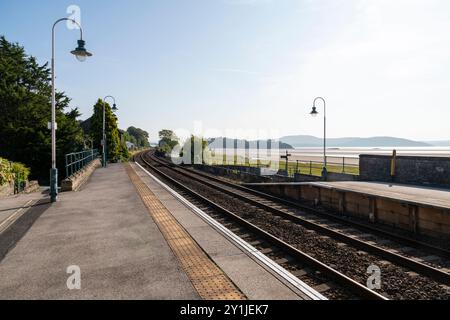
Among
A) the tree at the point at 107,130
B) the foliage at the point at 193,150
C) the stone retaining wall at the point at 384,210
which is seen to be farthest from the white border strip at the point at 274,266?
the tree at the point at 107,130

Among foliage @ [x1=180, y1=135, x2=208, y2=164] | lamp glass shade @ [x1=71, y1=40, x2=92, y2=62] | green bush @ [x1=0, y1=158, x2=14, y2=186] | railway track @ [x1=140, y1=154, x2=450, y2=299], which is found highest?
lamp glass shade @ [x1=71, y1=40, x2=92, y2=62]

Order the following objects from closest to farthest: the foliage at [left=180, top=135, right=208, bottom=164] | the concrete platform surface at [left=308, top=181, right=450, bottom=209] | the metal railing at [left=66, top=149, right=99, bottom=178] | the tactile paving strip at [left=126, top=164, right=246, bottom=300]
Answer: the tactile paving strip at [left=126, top=164, right=246, bottom=300], the concrete platform surface at [left=308, top=181, right=450, bottom=209], the metal railing at [left=66, top=149, right=99, bottom=178], the foliage at [left=180, top=135, right=208, bottom=164]

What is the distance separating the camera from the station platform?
5102mm

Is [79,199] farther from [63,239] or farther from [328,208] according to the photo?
[328,208]

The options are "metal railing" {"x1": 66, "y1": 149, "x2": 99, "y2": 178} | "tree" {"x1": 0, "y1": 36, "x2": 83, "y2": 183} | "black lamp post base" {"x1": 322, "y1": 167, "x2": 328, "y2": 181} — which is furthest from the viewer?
"tree" {"x1": 0, "y1": 36, "x2": 83, "y2": 183}

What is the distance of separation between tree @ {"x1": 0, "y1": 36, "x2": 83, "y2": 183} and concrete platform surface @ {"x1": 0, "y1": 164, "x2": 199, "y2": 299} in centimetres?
3039

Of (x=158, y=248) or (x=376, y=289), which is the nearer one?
(x=376, y=289)

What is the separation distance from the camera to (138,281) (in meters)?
5.47

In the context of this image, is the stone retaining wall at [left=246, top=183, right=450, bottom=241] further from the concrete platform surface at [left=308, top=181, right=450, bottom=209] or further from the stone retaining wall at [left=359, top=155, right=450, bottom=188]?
the stone retaining wall at [left=359, top=155, right=450, bottom=188]

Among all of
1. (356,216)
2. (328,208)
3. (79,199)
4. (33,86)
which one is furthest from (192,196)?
(33,86)

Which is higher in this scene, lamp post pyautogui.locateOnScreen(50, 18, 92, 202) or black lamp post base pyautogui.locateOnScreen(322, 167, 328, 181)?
lamp post pyautogui.locateOnScreen(50, 18, 92, 202)

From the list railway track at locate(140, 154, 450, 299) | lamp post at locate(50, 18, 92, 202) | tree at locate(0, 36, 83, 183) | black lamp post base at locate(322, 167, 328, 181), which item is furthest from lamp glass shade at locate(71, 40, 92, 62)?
tree at locate(0, 36, 83, 183)

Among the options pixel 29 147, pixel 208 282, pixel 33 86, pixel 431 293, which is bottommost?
pixel 431 293

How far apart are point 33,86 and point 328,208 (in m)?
42.7
